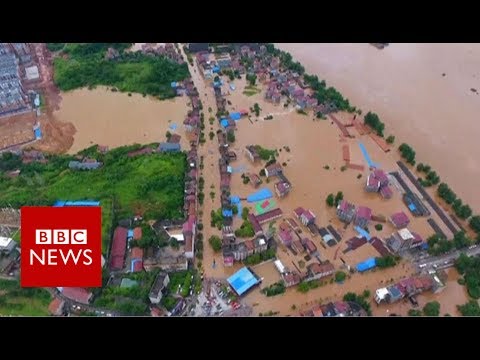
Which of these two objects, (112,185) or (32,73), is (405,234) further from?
(32,73)

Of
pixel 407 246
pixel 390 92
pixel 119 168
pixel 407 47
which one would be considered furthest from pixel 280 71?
pixel 407 246

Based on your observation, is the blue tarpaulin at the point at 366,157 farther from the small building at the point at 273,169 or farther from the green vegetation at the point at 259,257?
the green vegetation at the point at 259,257

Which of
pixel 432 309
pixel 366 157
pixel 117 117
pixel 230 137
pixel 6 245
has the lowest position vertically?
pixel 432 309

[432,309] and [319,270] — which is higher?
[319,270]

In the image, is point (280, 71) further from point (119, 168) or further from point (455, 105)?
point (119, 168)

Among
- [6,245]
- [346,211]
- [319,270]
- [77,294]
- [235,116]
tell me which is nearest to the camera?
[77,294]

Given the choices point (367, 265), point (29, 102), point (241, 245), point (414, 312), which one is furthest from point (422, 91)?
point (29, 102)

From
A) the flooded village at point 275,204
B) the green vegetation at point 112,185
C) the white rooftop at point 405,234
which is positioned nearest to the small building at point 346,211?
the flooded village at point 275,204
